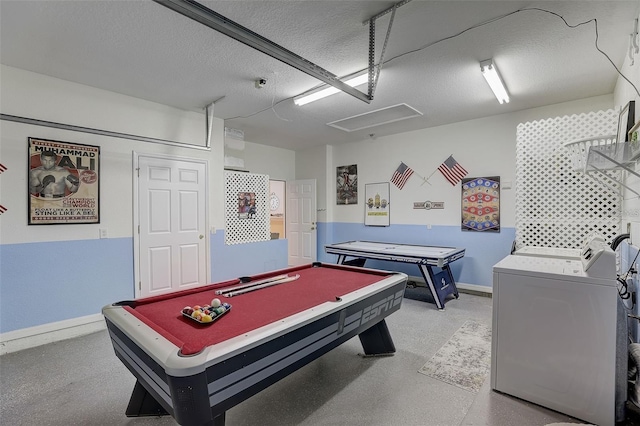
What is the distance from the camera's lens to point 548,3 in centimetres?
213

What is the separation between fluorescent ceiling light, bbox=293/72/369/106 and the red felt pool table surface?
1992 millimetres

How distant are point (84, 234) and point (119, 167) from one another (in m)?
0.88

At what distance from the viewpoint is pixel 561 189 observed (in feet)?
11.0

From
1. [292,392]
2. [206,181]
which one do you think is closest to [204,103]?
[206,181]

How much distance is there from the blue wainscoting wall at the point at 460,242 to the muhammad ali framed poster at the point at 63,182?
4.46m

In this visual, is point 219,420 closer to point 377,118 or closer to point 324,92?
point 324,92

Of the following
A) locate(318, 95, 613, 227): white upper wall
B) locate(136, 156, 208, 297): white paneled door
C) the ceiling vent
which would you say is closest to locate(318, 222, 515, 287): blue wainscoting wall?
locate(318, 95, 613, 227): white upper wall

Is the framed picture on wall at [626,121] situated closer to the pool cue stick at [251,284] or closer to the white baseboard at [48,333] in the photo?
the pool cue stick at [251,284]

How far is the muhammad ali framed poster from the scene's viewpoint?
10.4ft

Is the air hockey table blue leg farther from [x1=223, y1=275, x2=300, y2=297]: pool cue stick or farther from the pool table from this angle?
[x1=223, y1=275, x2=300, y2=297]: pool cue stick

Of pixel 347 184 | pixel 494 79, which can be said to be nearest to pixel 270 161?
pixel 347 184

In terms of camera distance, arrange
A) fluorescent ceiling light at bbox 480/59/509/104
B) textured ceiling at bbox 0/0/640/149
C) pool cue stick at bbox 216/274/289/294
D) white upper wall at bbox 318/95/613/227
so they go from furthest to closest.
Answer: white upper wall at bbox 318/95/613/227 < fluorescent ceiling light at bbox 480/59/509/104 < pool cue stick at bbox 216/274/289/294 < textured ceiling at bbox 0/0/640/149

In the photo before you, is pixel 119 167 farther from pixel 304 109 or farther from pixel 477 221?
pixel 477 221

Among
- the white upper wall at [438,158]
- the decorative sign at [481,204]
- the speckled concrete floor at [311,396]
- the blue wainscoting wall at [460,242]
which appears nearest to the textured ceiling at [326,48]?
the white upper wall at [438,158]
